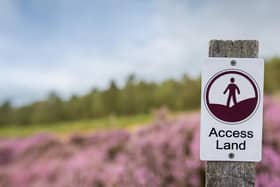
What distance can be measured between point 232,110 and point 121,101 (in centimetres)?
918

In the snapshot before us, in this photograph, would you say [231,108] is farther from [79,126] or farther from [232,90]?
[79,126]

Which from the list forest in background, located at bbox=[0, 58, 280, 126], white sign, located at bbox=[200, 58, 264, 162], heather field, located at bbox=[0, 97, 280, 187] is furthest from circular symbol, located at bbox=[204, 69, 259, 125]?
forest in background, located at bbox=[0, 58, 280, 126]

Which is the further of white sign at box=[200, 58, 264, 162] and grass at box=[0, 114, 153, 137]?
grass at box=[0, 114, 153, 137]

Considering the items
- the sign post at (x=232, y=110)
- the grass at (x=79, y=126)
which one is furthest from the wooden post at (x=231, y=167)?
the grass at (x=79, y=126)

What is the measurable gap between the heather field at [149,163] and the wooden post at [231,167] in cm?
252

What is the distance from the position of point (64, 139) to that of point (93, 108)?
1.27 meters

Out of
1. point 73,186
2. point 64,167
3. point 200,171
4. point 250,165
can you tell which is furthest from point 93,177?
point 250,165

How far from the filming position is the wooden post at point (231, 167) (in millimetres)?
2006

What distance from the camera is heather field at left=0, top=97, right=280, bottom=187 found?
4.77 metres

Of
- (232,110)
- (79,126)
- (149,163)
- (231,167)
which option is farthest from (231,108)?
(79,126)

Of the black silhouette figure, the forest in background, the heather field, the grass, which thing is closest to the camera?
the black silhouette figure

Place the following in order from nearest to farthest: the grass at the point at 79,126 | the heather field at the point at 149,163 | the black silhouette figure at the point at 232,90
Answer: the black silhouette figure at the point at 232,90, the heather field at the point at 149,163, the grass at the point at 79,126

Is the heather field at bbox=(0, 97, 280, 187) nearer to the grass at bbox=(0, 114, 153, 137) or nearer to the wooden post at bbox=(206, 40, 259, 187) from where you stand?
the grass at bbox=(0, 114, 153, 137)

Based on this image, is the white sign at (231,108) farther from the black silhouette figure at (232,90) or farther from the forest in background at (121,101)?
the forest in background at (121,101)
